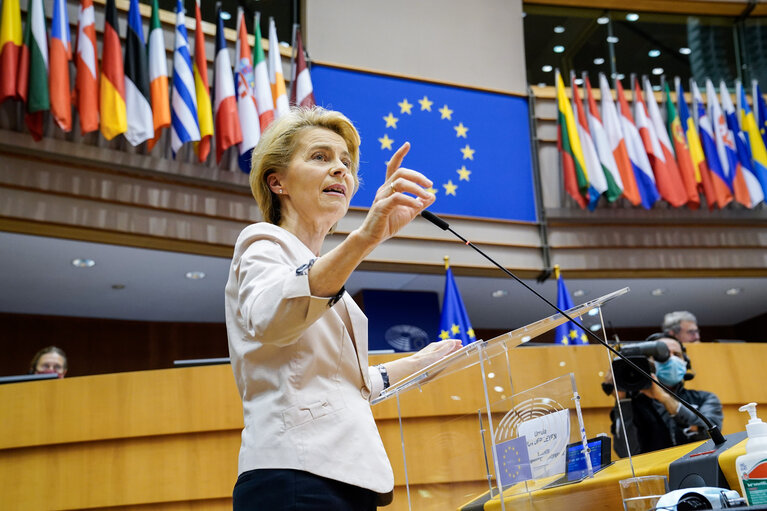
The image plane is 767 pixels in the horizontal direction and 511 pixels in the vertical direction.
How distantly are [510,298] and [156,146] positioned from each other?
4.09 metres

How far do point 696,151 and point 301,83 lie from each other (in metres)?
4.14

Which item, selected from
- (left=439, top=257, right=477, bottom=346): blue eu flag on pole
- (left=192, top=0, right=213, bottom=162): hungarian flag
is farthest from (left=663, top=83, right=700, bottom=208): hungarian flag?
(left=192, top=0, right=213, bottom=162): hungarian flag

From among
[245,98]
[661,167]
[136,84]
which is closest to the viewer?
[136,84]

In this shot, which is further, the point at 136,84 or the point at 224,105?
the point at 224,105

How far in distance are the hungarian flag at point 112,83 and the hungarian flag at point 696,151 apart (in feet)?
18.0

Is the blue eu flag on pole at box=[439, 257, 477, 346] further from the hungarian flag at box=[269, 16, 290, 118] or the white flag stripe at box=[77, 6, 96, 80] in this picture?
the white flag stripe at box=[77, 6, 96, 80]

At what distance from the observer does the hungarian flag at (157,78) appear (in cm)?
578

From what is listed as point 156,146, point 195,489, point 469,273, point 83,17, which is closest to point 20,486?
point 195,489

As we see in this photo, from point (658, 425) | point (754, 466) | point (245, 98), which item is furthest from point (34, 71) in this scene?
point (754, 466)

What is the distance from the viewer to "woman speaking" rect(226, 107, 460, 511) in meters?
1.20

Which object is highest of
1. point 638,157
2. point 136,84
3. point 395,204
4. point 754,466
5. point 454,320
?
point 136,84

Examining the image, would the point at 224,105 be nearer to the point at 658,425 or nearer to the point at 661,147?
the point at 658,425

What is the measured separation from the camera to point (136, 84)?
19.0ft

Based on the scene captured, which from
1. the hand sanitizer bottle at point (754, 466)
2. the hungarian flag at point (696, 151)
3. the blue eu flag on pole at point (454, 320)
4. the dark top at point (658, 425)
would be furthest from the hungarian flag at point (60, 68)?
the hungarian flag at point (696, 151)
